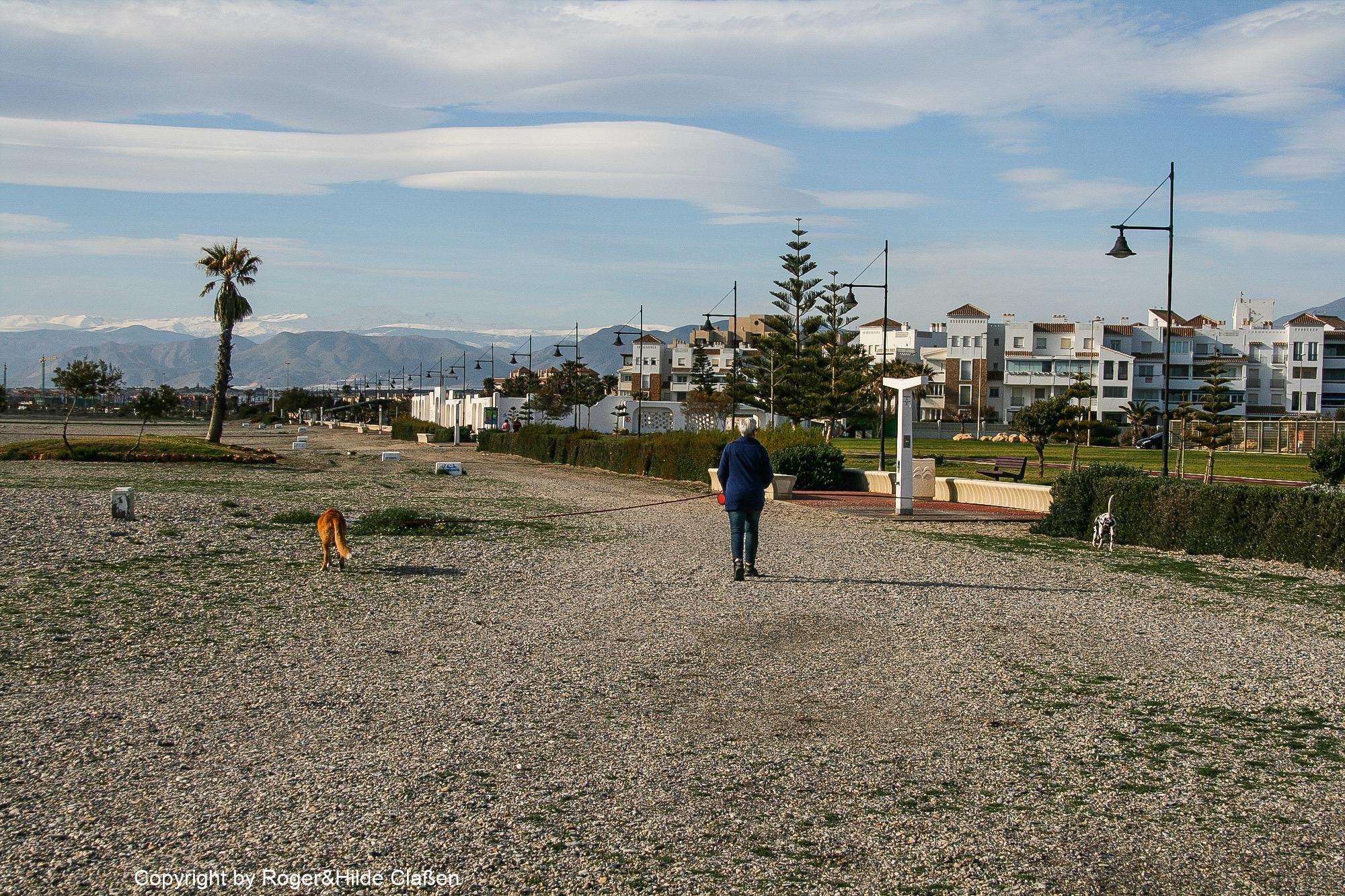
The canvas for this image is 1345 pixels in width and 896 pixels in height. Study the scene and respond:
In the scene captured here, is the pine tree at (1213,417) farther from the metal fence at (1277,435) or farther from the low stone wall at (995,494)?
the metal fence at (1277,435)

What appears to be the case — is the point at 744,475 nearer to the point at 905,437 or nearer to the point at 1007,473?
the point at 905,437

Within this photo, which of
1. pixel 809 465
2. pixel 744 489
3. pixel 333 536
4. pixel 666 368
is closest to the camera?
pixel 744 489

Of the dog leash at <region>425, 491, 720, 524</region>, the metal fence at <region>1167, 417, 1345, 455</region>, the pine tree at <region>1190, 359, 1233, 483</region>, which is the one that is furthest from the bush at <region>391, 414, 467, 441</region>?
the dog leash at <region>425, 491, 720, 524</region>

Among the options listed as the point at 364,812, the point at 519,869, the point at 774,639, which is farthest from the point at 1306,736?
the point at 364,812

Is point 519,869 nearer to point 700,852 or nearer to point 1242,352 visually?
point 700,852

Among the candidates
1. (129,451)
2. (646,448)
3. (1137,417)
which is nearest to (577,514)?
(646,448)

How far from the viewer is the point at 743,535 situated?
34.1 ft

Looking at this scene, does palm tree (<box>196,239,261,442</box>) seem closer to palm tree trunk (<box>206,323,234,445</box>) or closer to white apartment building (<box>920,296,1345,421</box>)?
palm tree trunk (<box>206,323,234,445</box>)

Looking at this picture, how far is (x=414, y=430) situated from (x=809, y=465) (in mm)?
52308

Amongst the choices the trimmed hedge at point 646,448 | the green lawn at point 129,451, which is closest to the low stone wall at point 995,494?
the trimmed hedge at point 646,448

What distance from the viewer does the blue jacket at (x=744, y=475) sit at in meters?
10.0

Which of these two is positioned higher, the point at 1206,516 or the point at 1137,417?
the point at 1137,417

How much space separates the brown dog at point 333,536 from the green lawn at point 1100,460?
16.3m

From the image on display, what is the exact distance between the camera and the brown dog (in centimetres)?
1042
